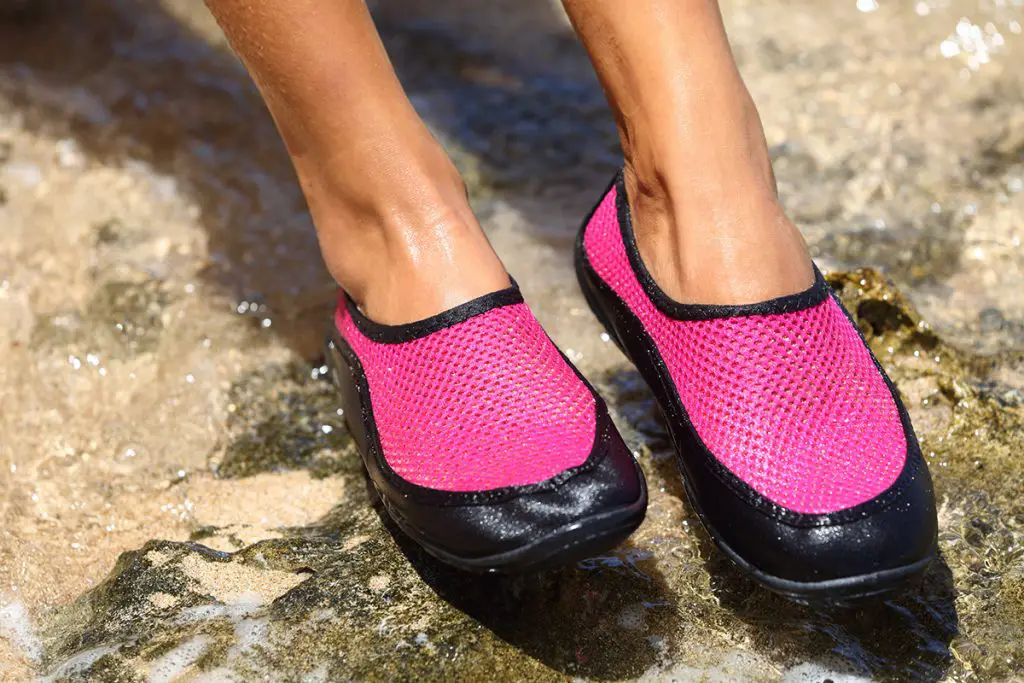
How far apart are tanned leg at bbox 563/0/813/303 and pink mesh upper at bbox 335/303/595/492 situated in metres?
0.19

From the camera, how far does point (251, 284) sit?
1.87 metres

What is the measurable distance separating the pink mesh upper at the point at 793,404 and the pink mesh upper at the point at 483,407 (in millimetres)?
129

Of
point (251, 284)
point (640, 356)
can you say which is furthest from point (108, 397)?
point (640, 356)

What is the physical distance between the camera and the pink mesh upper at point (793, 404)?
1.08m

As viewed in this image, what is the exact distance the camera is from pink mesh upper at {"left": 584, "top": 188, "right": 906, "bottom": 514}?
3.53 feet

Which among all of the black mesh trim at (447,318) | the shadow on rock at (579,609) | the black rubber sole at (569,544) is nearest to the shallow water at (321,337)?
the shadow on rock at (579,609)

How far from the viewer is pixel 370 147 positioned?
1237 millimetres

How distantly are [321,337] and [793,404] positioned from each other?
2.86 ft

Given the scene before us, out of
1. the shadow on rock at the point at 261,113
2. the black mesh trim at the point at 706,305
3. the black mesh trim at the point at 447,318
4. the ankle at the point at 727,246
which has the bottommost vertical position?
the shadow on rock at the point at 261,113

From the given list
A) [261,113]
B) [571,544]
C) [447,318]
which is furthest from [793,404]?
[261,113]

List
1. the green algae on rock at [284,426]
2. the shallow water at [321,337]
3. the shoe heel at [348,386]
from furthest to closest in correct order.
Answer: the green algae on rock at [284,426] → the shoe heel at [348,386] → the shallow water at [321,337]

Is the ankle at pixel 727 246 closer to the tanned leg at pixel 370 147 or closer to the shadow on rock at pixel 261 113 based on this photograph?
the tanned leg at pixel 370 147

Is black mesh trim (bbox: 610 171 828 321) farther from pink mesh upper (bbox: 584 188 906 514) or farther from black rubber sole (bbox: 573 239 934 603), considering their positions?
→ black rubber sole (bbox: 573 239 934 603)

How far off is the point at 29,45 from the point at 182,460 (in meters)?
1.44
